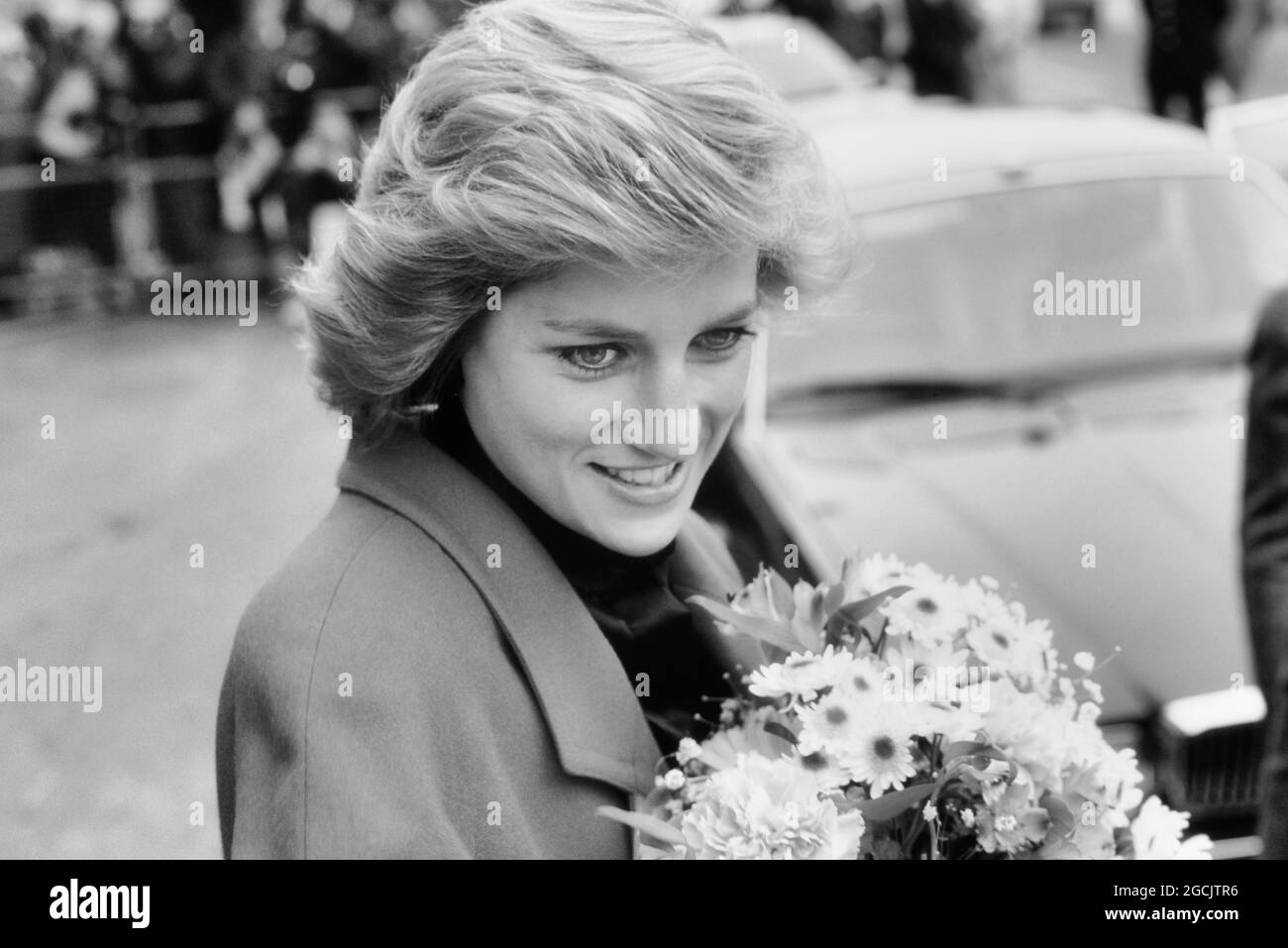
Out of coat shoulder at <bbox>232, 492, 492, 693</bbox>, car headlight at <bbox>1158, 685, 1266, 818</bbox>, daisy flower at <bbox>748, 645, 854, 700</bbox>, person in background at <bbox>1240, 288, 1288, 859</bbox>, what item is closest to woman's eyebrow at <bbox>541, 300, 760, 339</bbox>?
coat shoulder at <bbox>232, 492, 492, 693</bbox>

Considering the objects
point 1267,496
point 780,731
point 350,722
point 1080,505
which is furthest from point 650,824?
point 1080,505

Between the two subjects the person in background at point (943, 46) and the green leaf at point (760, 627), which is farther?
the person in background at point (943, 46)

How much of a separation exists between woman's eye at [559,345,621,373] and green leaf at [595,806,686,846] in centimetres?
42

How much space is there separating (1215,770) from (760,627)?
174 cm

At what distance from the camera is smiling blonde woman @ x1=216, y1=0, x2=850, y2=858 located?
1417 mm

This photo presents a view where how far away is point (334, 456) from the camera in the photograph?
24.0 feet

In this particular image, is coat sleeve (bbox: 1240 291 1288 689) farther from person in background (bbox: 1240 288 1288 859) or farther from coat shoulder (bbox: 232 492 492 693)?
coat shoulder (bbox: 232 492 492 693)

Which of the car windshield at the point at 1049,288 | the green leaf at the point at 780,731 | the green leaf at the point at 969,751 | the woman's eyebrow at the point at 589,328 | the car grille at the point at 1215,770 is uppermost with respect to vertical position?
the car windshield at the point at 1049,288

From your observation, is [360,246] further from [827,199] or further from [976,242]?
[976,242]

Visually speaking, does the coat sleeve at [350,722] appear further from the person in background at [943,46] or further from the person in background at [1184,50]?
the person in background at [943,46]

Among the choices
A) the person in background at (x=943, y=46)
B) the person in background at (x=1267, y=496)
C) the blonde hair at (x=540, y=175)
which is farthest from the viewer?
the person in background at (x=943, y=46)

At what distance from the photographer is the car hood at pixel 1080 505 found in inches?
121

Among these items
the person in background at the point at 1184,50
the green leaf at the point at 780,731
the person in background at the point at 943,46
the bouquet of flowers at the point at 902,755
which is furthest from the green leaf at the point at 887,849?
the person in background at the point at 943,46

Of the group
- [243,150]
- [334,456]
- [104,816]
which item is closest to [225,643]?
[104,816]
